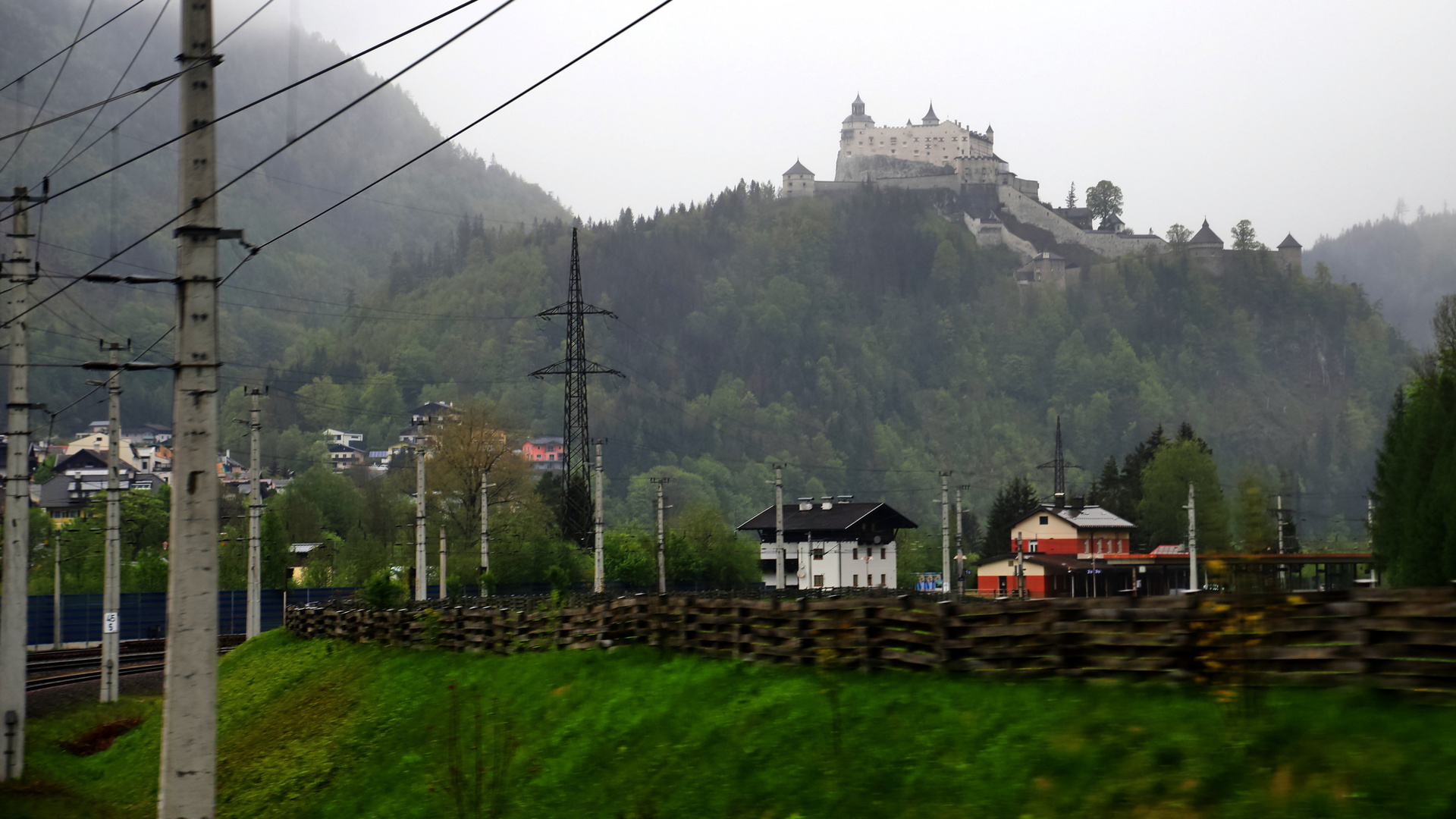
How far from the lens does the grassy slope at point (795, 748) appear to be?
37.0ft

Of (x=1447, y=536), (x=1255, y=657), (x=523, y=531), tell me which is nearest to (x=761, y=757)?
(x=1255, y=657)

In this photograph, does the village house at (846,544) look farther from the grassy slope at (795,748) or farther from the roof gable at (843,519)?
the grassy slope at (795,748)

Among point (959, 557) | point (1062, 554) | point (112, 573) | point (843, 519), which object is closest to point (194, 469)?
point (112, 573)

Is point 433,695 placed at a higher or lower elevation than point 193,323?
lower

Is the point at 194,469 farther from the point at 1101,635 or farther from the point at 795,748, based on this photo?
the point at 1101,635

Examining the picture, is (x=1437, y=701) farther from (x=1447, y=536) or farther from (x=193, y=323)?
(x=1447, y=536)

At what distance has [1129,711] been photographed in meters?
13.3

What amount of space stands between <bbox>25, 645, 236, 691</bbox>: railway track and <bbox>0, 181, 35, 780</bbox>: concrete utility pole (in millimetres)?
13791

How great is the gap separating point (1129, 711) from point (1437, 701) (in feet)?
9.70

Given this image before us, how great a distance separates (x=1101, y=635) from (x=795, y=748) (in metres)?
4.12

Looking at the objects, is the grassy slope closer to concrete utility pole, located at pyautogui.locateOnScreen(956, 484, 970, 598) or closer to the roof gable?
concrete utility pole, located at pyautogui.locateOnScreen(956, 484, 970, 598)

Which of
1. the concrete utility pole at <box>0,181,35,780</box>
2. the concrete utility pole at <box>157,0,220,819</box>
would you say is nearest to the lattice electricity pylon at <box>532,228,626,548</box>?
the concrete utility pole at <box>0,181,35,780</box>

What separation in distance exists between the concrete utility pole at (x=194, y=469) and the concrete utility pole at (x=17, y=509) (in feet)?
54.0

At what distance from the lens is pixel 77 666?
167 ft
